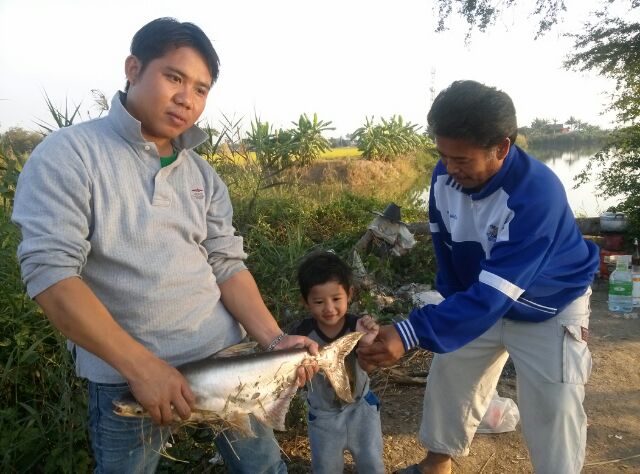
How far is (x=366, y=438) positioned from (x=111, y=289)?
1780 millimetres

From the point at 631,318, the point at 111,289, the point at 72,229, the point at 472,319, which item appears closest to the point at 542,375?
the point at 472,319

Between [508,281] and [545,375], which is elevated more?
[508,281]

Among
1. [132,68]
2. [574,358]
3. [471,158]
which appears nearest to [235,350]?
[132,68]

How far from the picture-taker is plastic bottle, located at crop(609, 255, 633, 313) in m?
6.72

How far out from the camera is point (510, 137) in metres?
2.55

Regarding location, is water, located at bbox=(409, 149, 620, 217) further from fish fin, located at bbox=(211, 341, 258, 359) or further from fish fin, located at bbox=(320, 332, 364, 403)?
fish fin, located at bbox=(211, 341, 258, 359)

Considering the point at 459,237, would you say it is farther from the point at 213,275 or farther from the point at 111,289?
the point at 111,289

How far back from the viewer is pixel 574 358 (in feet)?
8.78

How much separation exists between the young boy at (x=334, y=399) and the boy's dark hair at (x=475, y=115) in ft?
3.29

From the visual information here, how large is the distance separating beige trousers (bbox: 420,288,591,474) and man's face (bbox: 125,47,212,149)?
2.07 m

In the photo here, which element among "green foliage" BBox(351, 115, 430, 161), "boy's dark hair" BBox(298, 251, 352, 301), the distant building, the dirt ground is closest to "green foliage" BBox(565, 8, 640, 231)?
the dirt ground

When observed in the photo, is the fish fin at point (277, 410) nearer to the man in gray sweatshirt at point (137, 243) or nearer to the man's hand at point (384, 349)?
the man in gray sweatshirt at point (137, 243)

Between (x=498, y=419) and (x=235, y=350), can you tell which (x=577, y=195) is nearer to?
(x=498, y=419)

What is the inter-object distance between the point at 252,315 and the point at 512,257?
123cm
